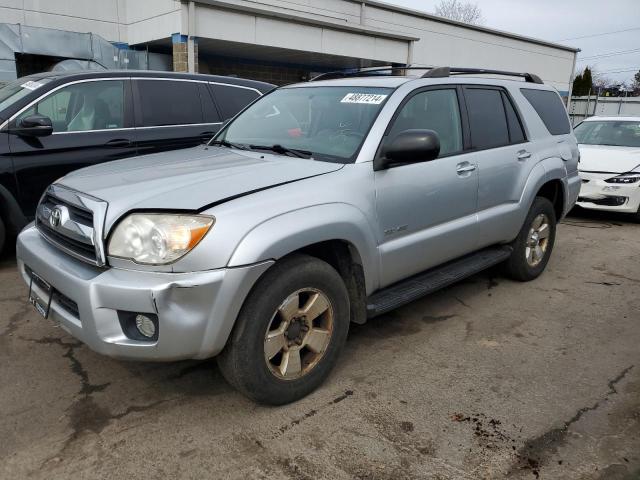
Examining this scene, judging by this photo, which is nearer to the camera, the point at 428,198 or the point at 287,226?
the point at 287,226

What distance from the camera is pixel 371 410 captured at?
291cm

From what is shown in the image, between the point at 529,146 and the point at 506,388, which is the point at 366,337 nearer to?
the point at 506,388

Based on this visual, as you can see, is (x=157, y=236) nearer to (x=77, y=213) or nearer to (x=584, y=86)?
(x=77, y=213)

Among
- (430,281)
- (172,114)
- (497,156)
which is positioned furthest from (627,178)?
(172,114)

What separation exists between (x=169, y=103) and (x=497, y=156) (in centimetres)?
349

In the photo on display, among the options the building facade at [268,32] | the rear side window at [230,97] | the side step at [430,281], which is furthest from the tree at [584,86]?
the side step at [430,281]

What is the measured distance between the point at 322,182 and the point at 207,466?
60.8 inches

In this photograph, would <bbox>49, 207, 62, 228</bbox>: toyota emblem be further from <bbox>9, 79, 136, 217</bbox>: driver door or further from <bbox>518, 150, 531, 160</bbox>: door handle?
<bbox>518, 150, 531, 160</bbox>: door handle

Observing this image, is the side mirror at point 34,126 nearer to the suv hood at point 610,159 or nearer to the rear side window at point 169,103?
the rear side window at point 169,103

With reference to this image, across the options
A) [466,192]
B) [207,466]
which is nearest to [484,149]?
[466,192]

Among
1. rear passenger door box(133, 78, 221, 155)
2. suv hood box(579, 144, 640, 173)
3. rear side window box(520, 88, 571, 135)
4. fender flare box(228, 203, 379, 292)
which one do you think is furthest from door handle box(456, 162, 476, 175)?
suv hood box(579, 144, 640, 173)

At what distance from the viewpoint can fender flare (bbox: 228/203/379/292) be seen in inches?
99.2

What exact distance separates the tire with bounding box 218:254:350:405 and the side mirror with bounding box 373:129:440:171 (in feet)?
2.57

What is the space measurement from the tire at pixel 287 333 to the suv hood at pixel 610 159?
21.6ft
